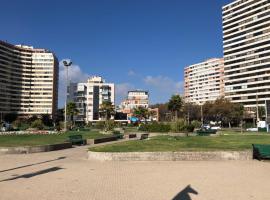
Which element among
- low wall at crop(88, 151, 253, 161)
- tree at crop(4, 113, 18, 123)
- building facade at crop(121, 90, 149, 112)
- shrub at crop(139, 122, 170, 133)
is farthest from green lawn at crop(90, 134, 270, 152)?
building facade at crop(121, 90, 149, 112)

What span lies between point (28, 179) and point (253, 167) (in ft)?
29.7

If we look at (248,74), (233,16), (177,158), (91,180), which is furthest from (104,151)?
(233,16)

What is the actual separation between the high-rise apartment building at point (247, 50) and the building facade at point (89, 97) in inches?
2196

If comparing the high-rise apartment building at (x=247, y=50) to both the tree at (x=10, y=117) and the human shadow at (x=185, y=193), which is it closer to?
the tree at (x=10, y=117)

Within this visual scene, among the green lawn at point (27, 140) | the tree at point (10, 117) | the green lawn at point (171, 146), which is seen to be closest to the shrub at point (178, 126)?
the green lawn at point (27, 140)

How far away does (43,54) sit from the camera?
16550cm

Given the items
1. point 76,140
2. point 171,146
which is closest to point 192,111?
point 76,140

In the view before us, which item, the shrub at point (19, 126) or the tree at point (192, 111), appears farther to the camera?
the tree at point (192, 111)

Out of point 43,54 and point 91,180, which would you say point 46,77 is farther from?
point 91,180

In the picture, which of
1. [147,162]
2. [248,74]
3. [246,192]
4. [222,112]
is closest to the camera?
[246,192]

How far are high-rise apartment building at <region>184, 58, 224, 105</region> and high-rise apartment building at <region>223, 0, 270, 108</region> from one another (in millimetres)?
35454

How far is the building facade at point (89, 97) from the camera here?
158 m

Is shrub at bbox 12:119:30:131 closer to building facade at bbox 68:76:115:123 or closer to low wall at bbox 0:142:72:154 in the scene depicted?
low wall at bbox 0:142:72:154

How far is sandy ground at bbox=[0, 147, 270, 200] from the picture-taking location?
9.64 m
